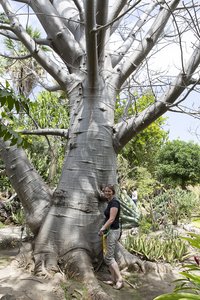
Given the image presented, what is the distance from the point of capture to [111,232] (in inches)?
164

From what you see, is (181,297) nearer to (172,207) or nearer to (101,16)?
(101,16)

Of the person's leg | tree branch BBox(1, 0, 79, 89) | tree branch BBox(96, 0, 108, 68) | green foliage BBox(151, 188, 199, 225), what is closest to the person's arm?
the person's leg

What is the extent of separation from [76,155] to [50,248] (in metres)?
1.20

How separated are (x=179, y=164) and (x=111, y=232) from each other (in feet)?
51.1

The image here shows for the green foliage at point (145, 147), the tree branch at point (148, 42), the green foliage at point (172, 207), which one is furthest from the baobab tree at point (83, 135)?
the green foliage at point (145, 147)

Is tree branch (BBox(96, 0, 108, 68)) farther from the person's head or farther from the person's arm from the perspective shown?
the person's arm

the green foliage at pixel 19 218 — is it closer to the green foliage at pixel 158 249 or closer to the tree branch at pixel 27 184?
the green foliage at pixel 158 249

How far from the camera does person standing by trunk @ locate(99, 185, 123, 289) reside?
4086 mm

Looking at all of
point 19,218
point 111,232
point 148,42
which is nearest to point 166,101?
point 148,42

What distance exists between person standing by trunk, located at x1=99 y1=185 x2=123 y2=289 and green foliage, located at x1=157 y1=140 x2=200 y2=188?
15.3 m

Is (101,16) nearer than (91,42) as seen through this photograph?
No

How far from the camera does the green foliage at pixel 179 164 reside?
19.0 meters

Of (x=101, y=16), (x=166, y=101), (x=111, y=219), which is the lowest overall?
(x=111, y=219)

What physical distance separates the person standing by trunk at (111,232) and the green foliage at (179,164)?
15.3 m
